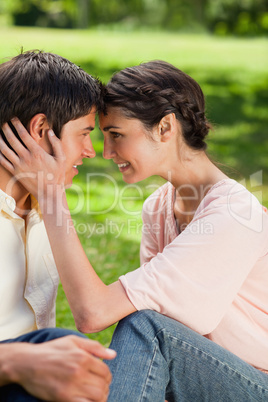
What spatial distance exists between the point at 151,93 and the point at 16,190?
0.80 metres

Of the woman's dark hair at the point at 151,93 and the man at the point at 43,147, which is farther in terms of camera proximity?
the woman's dark hair at the point at 151,93

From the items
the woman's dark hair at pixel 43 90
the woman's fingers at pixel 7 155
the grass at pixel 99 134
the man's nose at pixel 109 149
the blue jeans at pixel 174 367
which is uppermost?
the woman's dark hair at pixel 43 90

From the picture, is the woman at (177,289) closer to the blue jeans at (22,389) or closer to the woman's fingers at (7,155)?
the woman's fingers at (7,155)

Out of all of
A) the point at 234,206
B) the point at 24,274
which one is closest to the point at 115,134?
the point at 234,206

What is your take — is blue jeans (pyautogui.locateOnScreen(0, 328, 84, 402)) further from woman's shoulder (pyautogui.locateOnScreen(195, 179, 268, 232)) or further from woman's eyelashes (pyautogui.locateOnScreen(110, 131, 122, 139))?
woman's eyelashes (pyautogui.locateOnScreen(110, 131, 122, 139))

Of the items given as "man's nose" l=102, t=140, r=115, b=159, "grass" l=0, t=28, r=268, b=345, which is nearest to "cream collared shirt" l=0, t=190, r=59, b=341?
"man's nose" l=102, t=140, r=115, b=159

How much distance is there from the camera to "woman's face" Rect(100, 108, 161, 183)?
9.21 feet

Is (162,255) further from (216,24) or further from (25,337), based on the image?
(216,24)

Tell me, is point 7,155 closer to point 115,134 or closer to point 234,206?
point 115,134

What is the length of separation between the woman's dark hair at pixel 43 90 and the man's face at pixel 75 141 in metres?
0.03

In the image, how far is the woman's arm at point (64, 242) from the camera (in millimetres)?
2250

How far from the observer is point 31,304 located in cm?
242

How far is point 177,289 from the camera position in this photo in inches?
90.9

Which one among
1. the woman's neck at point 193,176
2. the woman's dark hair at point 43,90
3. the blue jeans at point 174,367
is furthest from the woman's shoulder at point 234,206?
the woman's dark hair at point 43,90
